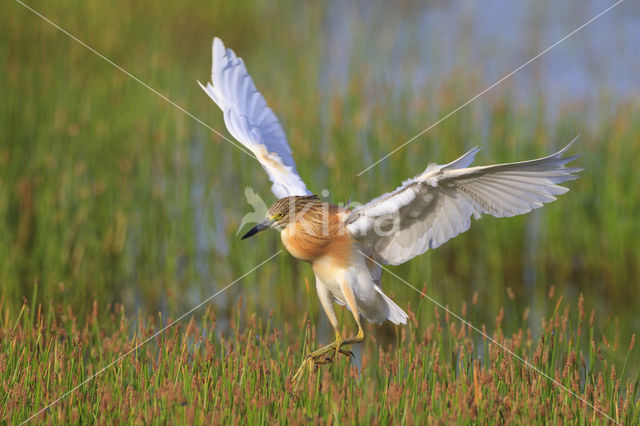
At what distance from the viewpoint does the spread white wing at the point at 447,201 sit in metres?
3.32

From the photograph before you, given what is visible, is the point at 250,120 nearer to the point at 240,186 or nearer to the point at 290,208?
the point at 290,208

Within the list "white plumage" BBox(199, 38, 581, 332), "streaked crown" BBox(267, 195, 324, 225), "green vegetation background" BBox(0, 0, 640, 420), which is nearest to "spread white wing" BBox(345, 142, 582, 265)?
"white plumage" BBox(199, 38, 581, 332)

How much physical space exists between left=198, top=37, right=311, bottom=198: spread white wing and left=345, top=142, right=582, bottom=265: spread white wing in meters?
0.59

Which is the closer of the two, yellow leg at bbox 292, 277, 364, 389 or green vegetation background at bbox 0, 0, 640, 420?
yellow leg at bbox 292, 277, 364, 389

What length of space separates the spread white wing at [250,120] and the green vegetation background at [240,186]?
1803mm

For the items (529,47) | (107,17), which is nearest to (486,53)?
(529,47)

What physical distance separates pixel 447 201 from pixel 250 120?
1362 millimetres

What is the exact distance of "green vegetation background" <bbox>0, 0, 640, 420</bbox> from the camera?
6.32m

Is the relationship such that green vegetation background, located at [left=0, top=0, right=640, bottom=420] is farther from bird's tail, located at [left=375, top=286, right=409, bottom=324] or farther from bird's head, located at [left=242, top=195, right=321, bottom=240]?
bird's head, located at [left=242, top=195, right=321, bottom=240]

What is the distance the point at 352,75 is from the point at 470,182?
456 centimetres

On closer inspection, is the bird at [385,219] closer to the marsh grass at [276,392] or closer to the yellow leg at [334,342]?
the yellow leg at [334,342]

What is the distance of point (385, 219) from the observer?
142 inches

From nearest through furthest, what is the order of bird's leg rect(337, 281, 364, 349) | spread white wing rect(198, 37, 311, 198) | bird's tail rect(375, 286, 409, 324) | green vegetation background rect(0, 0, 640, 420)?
bird's leg rect(337, 281, 364, 349), bird's tail rect(375, 286, 409, 324), spread white wing rect(198, 37, 311, 198), green vegetation background rect(0, 0, 640, 420)

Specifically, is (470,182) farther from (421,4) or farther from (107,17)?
(421,4)
